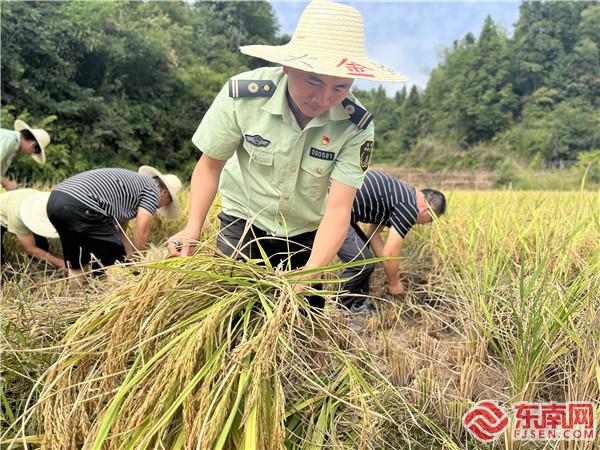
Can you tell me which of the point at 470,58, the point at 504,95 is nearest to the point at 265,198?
the point at 504,95

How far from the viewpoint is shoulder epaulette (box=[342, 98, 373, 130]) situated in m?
1.25

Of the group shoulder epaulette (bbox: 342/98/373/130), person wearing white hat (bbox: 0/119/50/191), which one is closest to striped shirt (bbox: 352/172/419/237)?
shoulder epaulette (bbox: 342/98/373/130)

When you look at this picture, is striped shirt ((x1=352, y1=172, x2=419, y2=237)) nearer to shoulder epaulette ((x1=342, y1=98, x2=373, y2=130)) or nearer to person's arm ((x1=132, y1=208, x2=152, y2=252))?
shoulder epaulette ((x1=342, y1=98, x2=373, y2=130))

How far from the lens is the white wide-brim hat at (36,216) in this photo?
2326 mm

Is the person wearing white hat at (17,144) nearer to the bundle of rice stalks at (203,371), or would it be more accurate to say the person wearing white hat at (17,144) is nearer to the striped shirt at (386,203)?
the striped shirt at (386,203)

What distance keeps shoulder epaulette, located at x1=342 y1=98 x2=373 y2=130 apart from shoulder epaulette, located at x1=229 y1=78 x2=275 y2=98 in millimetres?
231

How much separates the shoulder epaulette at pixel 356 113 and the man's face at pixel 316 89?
4.2 inches

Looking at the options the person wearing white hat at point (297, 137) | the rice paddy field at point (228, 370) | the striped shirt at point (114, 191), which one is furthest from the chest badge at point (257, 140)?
the striped shirt at point (114, 191)

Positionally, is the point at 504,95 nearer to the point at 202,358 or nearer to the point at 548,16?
the point at 548,16

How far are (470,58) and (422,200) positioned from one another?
37.5m

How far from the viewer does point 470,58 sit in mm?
34406

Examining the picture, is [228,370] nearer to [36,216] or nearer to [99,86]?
[36,216]

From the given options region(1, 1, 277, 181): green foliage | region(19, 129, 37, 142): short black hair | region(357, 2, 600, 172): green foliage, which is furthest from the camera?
region(357, 2, 600, 172): green foliage

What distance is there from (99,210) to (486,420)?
185 cm
